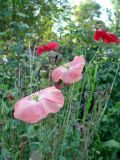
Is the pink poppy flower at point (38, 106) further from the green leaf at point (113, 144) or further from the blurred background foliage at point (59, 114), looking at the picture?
the green leaf at point (113, 144)

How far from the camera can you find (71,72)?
146 centimetres

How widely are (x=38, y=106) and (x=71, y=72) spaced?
232 mm

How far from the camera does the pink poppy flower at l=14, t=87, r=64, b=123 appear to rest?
4.11 ft

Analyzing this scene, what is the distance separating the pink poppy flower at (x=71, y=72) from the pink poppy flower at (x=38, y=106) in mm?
103

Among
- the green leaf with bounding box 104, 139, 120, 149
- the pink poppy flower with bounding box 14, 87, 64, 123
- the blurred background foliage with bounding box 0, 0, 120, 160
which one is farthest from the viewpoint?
the green leaf with bounding box 104, 139, 120, 149

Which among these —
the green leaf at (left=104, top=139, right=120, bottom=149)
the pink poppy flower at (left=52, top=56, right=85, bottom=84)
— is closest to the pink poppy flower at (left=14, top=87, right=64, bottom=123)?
the pink poppy flower at (left=52, top=56, right=85, bottom=84)

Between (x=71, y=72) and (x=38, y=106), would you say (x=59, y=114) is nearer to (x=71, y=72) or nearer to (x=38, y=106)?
(x=71, y=72)

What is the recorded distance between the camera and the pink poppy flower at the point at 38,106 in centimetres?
125

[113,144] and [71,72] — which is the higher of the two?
[71,72]

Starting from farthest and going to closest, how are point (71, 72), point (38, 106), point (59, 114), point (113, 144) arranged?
point (113, 144) → point (59, 114) → point (71, 72) → point (38, 106)

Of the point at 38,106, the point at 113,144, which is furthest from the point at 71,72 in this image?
the point at 113,144

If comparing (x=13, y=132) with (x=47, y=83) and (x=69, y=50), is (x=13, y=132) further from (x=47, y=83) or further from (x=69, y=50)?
(x=69, y=50)

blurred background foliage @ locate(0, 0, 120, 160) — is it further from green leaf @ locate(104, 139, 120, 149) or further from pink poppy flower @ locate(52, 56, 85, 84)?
pink poppy flower @ locate(52, 56, 85, 84)

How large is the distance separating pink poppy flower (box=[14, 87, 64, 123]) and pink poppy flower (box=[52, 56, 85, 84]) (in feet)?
0.34
